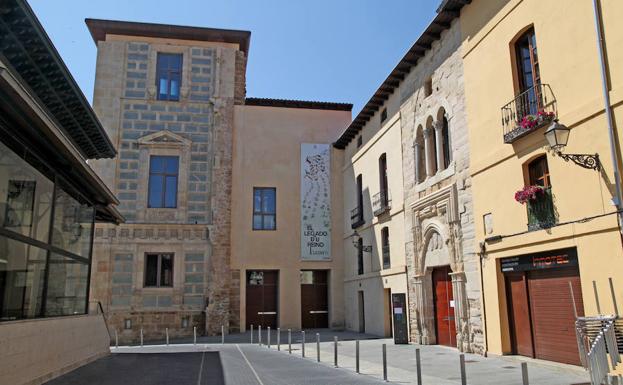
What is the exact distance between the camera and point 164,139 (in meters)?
26.5

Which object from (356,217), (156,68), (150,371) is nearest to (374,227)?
(356,217)

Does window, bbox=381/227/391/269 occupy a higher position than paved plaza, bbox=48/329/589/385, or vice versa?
window, bbox=381/227/391/269

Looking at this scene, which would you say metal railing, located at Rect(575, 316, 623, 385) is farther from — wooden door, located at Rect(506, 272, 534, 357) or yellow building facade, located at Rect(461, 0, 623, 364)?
wooden door, located at Rect(506, 272, 534, 357)

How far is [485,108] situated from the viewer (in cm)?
1399

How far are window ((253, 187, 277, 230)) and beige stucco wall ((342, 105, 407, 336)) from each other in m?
3.75

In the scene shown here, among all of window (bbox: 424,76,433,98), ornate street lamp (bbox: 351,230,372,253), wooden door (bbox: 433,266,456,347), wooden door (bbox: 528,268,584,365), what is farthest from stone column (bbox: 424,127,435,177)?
ornate street lamp (bbox: 351,230,372,253)

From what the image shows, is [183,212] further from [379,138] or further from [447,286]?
[447,286]

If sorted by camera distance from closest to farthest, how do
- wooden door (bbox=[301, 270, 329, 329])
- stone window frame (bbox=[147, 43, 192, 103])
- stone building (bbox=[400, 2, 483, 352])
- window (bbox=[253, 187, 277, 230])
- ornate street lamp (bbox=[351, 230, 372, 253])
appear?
stone building (bbox=[400, 2, 483, 352]), ornate street lamp (bbox=[351, 230, 372, 253]), wooden door (bbox=[301, 270, 329, 329]), window (bbox=[253, 187, 277, 230]), stone window frame (bbox=[147, 43, 192, 103])

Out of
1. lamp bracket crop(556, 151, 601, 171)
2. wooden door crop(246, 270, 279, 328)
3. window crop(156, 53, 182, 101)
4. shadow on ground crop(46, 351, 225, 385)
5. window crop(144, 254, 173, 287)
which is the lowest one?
shadow on ground crop(46, 351, 225, 385)

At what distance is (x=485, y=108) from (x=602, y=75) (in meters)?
4.13

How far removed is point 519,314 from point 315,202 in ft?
52.1

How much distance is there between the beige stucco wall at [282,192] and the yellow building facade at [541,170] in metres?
13.8

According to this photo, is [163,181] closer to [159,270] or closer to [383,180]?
[159,270]

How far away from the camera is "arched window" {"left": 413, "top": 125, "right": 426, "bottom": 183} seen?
18094mm
